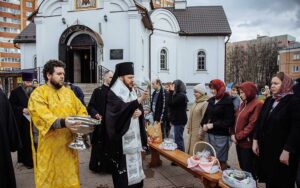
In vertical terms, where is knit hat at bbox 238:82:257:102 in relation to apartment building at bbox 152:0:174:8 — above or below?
below

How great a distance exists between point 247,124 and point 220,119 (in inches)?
20.6

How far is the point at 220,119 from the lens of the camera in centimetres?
534

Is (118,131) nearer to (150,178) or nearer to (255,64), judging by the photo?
(150,178)

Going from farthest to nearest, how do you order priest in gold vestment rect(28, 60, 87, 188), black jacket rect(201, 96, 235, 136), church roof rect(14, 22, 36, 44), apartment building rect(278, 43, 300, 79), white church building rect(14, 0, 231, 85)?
apartment building rect(278, 43, 300, 79) < church roof rect(14, 22, 36, 44) < white church building rect(14, 0, 231, 85) < black jacket rect(201, 96, 235, 136) < priest in gold vestment rect(28, 60, 87, 188)

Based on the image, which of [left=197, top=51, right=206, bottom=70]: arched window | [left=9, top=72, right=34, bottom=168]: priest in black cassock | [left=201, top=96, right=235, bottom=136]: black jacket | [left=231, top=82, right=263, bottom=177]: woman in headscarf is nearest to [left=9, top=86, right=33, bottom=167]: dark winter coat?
[left=9, top=72, right=34, bottom=168]: priest in black cassock

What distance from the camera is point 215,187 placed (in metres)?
4.33

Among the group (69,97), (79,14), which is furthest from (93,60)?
(69,97)

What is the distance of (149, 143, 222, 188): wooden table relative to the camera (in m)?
4.28

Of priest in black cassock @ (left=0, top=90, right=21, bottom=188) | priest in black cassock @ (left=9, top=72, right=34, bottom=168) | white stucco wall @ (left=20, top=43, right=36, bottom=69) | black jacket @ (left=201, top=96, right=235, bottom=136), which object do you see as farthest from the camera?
white stucco wall @ (left=20, top=43, right=36, bottom=69)

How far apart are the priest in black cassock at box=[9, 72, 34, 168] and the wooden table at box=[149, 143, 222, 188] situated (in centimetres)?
267

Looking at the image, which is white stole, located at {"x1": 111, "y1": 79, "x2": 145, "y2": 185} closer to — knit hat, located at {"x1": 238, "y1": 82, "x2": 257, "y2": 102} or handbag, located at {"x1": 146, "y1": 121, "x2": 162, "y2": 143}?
knit hat, located at {"x1": 238, "y1": 82, "x2": 257, "y2": 102}

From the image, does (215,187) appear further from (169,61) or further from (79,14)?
(169,61)

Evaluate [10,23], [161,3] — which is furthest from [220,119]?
[10,23]

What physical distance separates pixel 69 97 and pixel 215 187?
242cm
